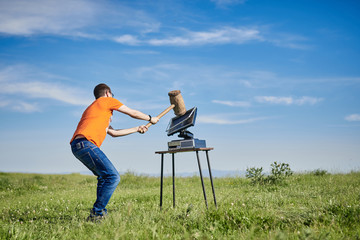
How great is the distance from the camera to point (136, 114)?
601 cm

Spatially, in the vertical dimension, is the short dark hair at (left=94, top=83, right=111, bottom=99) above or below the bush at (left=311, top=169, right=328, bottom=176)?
above

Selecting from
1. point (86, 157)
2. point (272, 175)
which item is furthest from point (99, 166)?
point (272, 175)

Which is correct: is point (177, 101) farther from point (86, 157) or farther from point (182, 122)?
Result: point (86, 157)

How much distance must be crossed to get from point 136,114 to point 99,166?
1.28 meters

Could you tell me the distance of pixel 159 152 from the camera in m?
6.38

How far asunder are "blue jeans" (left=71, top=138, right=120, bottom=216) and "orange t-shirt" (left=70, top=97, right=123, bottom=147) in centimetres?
14

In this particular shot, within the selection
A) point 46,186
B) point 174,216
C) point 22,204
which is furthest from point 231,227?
point 46,186

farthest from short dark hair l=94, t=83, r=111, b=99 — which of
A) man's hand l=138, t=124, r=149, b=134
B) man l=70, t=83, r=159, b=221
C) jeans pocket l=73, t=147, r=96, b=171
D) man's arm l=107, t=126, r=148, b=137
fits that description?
jeans pocket l=73, t=147, r=96, b=171

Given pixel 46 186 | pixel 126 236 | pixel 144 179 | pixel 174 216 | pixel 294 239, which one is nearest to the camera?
pixel 294 239

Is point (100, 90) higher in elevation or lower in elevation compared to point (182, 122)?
higher

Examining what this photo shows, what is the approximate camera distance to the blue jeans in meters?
5.31

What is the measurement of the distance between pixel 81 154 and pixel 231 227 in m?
2.88

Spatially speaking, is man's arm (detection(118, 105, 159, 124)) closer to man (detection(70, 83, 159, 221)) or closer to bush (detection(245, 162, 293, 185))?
man (detection(70, 83, 159, 221))

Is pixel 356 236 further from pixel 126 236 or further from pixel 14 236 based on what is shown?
pixel 14 236
